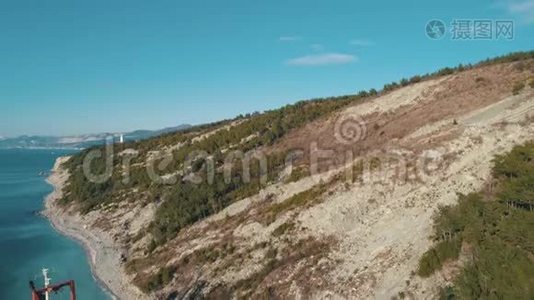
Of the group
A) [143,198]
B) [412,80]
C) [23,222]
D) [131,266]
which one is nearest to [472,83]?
[412,80]

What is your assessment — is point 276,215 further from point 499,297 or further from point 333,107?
point 333,107

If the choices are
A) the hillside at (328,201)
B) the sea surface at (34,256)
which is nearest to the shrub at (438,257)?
the hillside at (328,201)

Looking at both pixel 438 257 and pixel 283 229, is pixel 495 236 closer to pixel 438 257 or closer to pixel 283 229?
pixel 438 257

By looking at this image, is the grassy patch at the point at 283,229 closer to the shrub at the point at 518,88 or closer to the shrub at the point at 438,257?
the shrub at the point at 438,257

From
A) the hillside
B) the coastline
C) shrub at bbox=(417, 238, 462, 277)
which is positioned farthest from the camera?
the coastline

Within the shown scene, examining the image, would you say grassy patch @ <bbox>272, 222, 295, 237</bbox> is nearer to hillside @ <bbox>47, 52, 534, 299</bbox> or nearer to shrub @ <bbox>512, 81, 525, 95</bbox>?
hillside @ <bbox>47, 52, 534, 299</bbox>

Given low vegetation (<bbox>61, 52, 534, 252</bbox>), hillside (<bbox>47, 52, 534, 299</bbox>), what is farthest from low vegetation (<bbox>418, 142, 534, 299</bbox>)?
low vegetation (<bbox>61, 52, 534, 252</bbox>)
